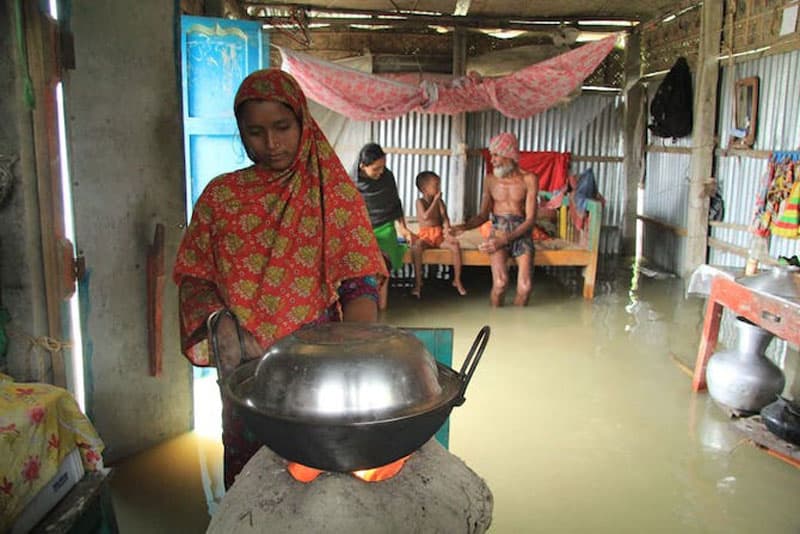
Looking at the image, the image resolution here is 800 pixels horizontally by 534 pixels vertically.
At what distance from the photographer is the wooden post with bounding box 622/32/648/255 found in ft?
30.3

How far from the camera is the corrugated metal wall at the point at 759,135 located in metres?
5.75

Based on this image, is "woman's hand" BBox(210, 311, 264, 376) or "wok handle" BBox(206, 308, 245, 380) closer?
"wok handle" BBox(206, 308, 245, 380)

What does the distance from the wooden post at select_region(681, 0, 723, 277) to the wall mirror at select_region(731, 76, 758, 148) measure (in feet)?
1.28

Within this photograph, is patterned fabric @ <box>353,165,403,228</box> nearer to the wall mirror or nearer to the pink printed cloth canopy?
the pink printed cloth canopy

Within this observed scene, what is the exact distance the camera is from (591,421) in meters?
4.06

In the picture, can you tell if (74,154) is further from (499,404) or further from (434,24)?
(434,24)

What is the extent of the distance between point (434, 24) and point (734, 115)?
Answer: 3868 millimetres

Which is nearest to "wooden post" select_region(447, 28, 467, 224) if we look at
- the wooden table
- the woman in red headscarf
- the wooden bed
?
the wooden bed

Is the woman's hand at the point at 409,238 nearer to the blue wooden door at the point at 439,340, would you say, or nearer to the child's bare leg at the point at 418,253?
the child's bare leg at the point at 418,253

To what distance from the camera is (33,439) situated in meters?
1.86

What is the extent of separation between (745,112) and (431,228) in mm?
3335

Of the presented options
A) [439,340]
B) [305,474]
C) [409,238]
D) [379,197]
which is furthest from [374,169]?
[305,474]

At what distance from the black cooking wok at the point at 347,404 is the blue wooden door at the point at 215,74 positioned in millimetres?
2823

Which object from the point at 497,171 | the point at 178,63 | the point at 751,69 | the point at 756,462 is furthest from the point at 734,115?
the point at 178,63
